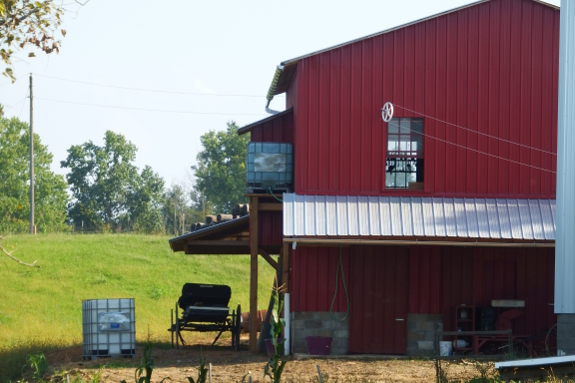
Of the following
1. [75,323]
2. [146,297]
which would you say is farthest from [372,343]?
[146,297]

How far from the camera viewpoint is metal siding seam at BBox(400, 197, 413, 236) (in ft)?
63.8

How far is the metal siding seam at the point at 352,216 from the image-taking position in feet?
63.9

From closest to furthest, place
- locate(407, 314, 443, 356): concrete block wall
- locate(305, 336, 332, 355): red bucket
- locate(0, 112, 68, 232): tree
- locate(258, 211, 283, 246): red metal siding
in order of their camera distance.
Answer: locate(305, 336, 332, 355): red bucket
locate(407, 314, 443, 356): concrete block wall
locate(258, 211, 283, 246): red metal siding
locate(0, 112, 68, 232): tree

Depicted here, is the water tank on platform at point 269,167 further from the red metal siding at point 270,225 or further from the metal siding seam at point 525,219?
the metal siding seam at point 525,219

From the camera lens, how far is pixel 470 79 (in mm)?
20672

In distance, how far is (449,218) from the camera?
65.2 feet

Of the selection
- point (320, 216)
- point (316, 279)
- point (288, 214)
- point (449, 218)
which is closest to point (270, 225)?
point (316, 279)

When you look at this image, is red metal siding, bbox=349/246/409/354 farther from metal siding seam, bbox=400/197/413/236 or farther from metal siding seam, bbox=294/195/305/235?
metal siding seam, bbox=294/195/305/235

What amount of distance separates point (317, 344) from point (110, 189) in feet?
173

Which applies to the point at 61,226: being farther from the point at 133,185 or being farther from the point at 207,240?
the point at 207,240

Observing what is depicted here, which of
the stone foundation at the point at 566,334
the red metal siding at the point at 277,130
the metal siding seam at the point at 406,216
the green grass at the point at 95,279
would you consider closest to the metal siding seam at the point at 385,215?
the metal siding seam at the point at 406,216

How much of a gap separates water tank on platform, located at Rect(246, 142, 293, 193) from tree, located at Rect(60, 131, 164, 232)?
48.2 meters

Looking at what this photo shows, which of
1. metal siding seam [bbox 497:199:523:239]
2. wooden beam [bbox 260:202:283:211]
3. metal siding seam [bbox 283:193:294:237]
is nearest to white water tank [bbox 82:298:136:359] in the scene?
wooden beam [bbox 260:202:283:211]

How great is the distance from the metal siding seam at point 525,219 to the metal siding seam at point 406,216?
7.68 feet
